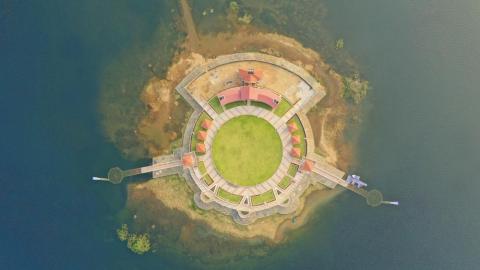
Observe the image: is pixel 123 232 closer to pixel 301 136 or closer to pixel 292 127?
pixel 292 127

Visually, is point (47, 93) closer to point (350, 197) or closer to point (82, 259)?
point (82, 259)

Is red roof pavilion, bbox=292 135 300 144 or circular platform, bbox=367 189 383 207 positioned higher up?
red roof pavilion, bbox=292 135 300 144

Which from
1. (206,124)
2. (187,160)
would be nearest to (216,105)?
(206,124)

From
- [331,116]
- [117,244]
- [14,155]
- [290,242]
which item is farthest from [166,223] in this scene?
[331,116]

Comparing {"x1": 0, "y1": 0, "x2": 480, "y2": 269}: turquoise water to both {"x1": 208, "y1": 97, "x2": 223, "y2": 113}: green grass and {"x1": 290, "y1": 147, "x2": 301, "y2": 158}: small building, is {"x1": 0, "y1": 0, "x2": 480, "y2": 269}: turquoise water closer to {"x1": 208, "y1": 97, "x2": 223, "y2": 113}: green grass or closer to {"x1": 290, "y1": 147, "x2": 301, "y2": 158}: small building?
{"x1": 290, "y1": 147, "x2": 301, "y2": 158}: small building

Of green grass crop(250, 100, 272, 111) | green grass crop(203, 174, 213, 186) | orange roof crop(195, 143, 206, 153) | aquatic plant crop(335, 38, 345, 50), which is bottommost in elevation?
green grass crop(203, 174, 213, 186)

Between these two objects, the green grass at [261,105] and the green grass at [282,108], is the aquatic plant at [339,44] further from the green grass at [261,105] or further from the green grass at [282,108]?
the green grass at [261,105]

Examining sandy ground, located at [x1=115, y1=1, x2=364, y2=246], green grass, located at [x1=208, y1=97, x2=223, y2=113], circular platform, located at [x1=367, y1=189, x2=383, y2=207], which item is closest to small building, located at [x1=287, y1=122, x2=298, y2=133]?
sandy ground, located at [x1=115, y1=1, x2=364, y2=246]
